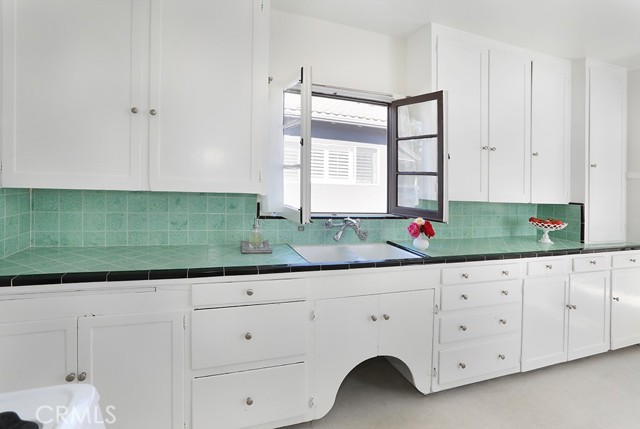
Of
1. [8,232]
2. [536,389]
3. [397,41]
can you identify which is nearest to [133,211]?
[8,232]

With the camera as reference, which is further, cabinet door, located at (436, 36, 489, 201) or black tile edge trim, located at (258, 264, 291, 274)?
cabinet door, located at (436, 36, 489, 201)

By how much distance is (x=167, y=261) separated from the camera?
5.41 ft

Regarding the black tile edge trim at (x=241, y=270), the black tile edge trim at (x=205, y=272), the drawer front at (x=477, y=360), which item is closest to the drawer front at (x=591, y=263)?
the drawer front at (x=477, y=360)

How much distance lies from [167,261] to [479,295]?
1.85 metres

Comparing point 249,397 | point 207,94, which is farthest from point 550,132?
point 249,397

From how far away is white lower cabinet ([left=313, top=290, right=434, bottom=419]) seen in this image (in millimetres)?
1746

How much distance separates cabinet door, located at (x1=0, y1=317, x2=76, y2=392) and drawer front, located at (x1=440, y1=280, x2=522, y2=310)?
6.25 ft

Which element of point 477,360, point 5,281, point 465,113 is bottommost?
point 477,360

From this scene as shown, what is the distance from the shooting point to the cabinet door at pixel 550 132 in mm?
2664

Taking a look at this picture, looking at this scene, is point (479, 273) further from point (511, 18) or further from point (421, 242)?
point (511, 18)

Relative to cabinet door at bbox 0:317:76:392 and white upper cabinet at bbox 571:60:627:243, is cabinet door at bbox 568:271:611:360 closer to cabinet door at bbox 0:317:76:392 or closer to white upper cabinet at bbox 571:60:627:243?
white upper cabinet at bbox 571:60:627:243

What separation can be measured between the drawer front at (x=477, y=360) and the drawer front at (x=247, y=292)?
1.04 m

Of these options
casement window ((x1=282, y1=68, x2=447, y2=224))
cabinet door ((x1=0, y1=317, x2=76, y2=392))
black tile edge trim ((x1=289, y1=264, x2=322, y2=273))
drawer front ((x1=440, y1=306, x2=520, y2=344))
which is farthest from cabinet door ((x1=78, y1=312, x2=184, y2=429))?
drawer front ((x1=440, y1=306, x2=520, y2=344))

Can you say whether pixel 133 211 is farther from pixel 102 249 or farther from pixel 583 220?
pixel 583 220
